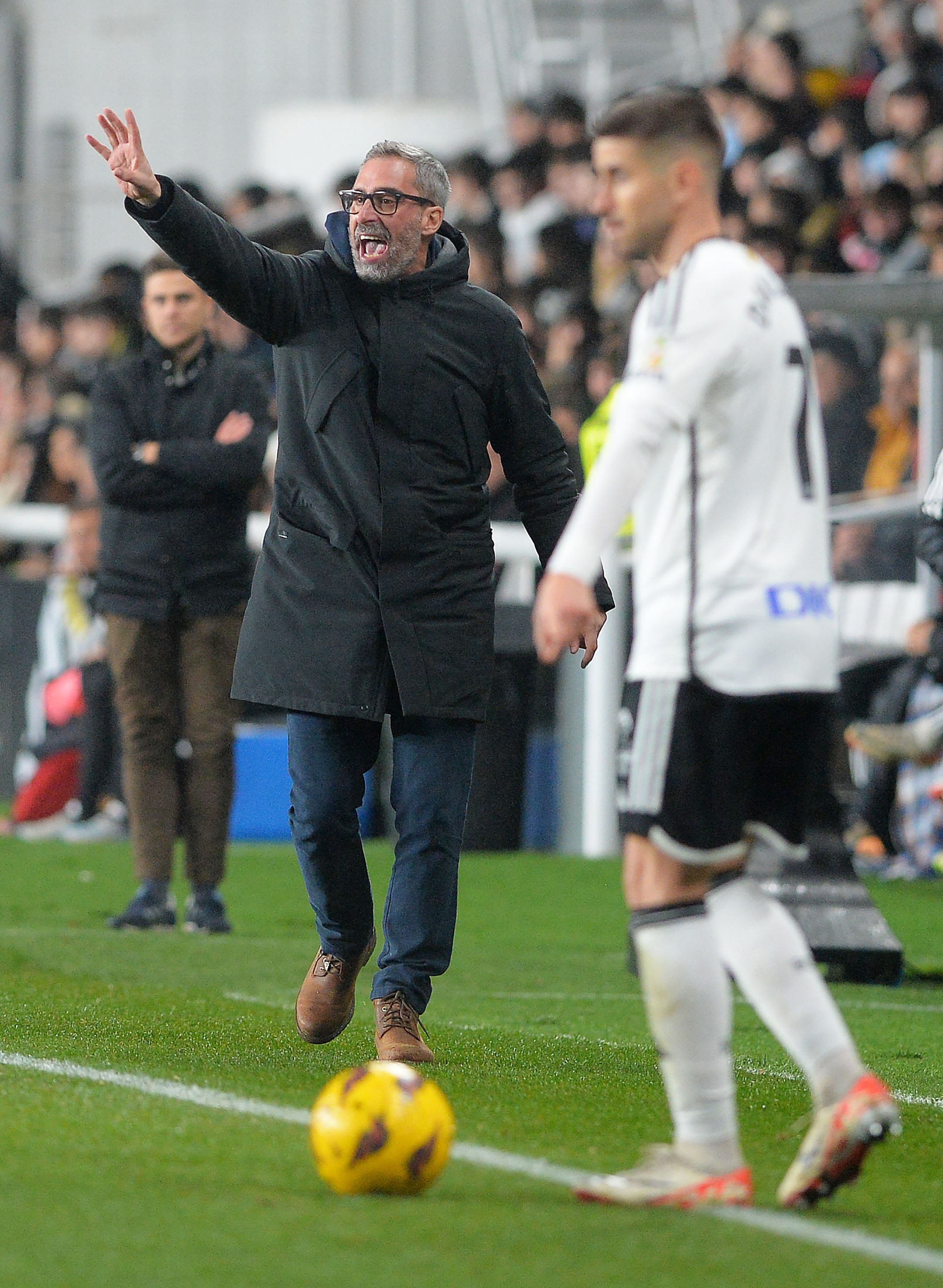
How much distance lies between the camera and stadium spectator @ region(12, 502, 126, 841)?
12.1 meters

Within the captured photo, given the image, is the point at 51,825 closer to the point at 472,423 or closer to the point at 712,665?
the point at 472,423

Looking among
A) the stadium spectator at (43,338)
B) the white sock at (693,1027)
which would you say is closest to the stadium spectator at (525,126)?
the stadium spectator at (43,338)

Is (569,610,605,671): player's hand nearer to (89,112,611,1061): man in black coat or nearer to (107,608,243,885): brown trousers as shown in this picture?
(89,112,611,1061): man in black coat

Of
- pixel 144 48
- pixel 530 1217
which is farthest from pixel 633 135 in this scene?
pixel 144 48

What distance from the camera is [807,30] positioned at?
18469 mm

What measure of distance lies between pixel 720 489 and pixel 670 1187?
3.92ft

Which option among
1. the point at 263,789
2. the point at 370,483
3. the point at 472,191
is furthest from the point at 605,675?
the point at 370,483

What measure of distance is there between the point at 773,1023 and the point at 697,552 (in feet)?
2.73

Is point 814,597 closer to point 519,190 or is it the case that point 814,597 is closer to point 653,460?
point 653,460

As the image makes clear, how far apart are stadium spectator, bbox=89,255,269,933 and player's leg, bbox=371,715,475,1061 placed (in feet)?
9.41

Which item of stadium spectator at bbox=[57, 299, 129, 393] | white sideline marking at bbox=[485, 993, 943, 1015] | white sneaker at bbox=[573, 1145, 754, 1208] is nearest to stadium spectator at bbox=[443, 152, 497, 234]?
stadium spectator at bbox=[57, 299, 129, 393]

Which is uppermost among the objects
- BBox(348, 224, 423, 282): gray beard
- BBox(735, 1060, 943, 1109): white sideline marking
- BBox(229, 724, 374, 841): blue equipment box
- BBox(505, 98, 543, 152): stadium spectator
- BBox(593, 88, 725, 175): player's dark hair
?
BBox(505, 98, 543, 152): stadium spectator

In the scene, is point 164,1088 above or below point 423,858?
below

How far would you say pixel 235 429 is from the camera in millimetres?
8273
